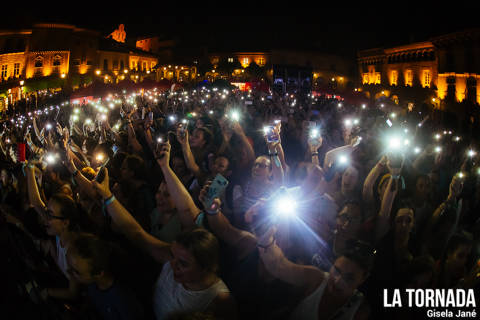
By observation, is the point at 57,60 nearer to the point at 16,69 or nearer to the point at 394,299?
the point at 16,69

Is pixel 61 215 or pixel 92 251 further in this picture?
pixel 61 215

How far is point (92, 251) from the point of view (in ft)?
8.19

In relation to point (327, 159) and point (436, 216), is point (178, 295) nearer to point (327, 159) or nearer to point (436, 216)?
point (436, 216)

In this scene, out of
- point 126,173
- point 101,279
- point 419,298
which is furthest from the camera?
point 126,173

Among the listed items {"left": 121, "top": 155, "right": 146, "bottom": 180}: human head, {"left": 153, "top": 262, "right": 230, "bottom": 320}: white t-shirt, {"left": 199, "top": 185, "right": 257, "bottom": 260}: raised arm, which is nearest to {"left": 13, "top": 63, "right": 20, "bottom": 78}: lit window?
{"left": 121, "top": 155, "right": 146, "bottom": 180}: human head

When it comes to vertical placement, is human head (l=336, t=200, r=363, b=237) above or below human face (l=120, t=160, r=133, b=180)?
below

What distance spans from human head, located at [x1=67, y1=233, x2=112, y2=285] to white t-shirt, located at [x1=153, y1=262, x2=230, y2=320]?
42cm

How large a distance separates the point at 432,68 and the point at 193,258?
42.2 meters

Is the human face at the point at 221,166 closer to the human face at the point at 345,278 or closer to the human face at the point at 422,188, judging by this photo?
the human face at the point at 345,278

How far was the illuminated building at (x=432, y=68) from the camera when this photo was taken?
28980mm

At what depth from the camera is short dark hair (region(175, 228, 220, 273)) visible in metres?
2.31

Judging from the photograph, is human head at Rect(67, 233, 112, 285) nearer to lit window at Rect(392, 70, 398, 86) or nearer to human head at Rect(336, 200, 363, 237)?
human head at Rect(336, 200, 363, 237)

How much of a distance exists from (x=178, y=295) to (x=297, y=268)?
886 mm

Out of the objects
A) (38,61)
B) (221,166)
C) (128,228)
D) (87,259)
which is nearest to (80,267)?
(87,259)
